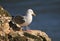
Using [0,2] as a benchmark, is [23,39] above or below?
below

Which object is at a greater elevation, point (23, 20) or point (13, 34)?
point (23, 20)

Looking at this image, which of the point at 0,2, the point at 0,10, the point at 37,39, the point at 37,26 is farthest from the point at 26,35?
the point at 0,2

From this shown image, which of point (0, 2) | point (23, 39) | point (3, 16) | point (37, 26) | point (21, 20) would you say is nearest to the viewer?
point (23, 39)

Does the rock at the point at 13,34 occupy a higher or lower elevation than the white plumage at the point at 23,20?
lower

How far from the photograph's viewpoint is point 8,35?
10.7 m

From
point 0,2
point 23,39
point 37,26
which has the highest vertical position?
point 0,2

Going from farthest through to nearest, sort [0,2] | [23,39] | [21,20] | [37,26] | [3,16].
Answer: [0,2], [37,26], [21,20], [3,16], [23,39]

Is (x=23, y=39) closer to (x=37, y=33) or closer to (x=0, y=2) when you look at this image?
(x=37, y=33)

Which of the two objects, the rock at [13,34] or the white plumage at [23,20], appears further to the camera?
the white plumage at [23,20]

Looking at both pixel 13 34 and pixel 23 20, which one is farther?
pixel 23 20

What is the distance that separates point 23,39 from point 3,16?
1.23m

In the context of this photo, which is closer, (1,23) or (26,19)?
(1,23)

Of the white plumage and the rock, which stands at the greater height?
the white plumage

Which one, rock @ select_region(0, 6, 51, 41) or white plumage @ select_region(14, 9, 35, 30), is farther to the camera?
white plumage @ select_region(14, 9, 35, 30)
